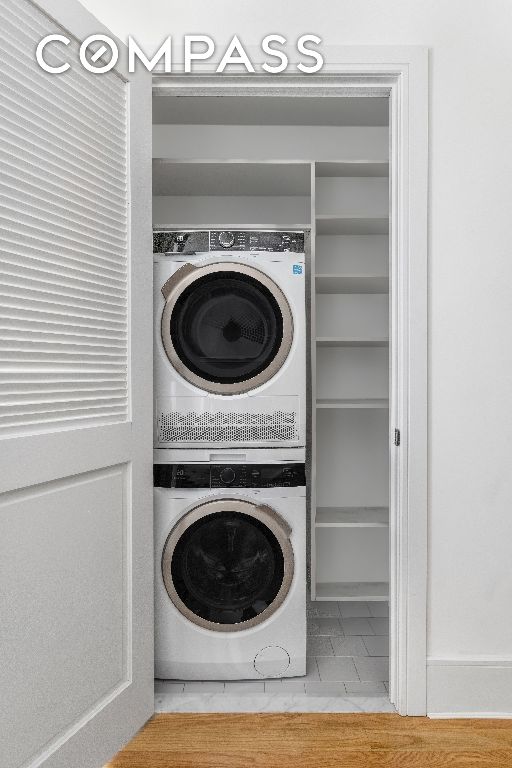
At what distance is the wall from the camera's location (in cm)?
199

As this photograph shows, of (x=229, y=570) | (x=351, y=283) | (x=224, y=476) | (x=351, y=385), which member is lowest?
(x=229, y=570)

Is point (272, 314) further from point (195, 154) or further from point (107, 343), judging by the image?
point (195, 154)

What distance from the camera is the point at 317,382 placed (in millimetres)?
3100

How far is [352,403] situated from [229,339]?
0.86 metres

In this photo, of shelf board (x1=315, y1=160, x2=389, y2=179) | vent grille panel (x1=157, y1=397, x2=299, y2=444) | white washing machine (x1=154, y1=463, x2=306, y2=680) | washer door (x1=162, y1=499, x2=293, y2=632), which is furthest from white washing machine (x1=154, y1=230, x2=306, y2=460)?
shelf board (x1=315, y1=160, x2=389, y2=179)

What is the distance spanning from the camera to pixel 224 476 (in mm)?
2217

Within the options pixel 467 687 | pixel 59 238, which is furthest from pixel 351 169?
pixel 467 687

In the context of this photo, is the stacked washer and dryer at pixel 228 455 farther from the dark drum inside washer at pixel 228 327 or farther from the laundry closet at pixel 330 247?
the laundry closet at pixel 330 247

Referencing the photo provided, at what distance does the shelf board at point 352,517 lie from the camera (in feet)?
8.74

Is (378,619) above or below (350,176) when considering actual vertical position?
below

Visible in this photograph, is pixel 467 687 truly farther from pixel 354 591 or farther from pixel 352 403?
pixel 352 403

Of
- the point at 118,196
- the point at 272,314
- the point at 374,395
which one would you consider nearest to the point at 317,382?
the point at 374,395

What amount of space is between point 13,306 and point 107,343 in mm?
400

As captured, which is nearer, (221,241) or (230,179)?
(221,241)
